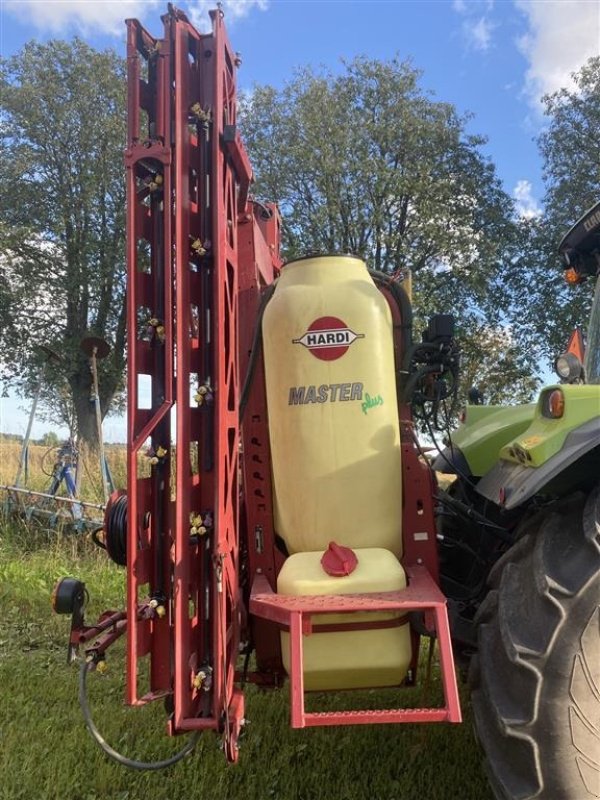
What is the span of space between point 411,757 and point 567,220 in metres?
15.1

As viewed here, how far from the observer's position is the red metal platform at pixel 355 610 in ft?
6.58

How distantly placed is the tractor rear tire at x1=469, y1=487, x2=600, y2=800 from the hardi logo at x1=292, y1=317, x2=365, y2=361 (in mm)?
945

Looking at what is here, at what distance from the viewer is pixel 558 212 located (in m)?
15.9

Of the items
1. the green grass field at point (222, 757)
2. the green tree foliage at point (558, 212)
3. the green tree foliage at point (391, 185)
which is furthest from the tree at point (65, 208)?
the green grass field at point (222, 757)

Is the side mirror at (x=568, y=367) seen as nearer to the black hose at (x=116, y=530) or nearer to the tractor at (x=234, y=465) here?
the tractor at (x=234, y=465)

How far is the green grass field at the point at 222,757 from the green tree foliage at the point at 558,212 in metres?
13.2

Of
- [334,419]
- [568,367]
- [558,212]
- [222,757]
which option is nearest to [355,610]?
[334,419]

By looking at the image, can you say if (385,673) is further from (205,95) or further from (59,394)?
(59,394)

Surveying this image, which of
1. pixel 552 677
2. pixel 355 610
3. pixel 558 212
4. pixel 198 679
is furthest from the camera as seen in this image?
pixel 558 212

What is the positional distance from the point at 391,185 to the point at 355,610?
623 inches

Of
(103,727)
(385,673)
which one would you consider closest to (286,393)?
(385,673)

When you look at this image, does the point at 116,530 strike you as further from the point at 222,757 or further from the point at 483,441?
the point at 483,441

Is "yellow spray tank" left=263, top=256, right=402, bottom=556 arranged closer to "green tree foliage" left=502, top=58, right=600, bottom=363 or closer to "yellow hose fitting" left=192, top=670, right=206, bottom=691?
"yellow hose fitting" left=192, top=670, right=206, bottom=691

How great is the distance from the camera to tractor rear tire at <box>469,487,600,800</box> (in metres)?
1.83
